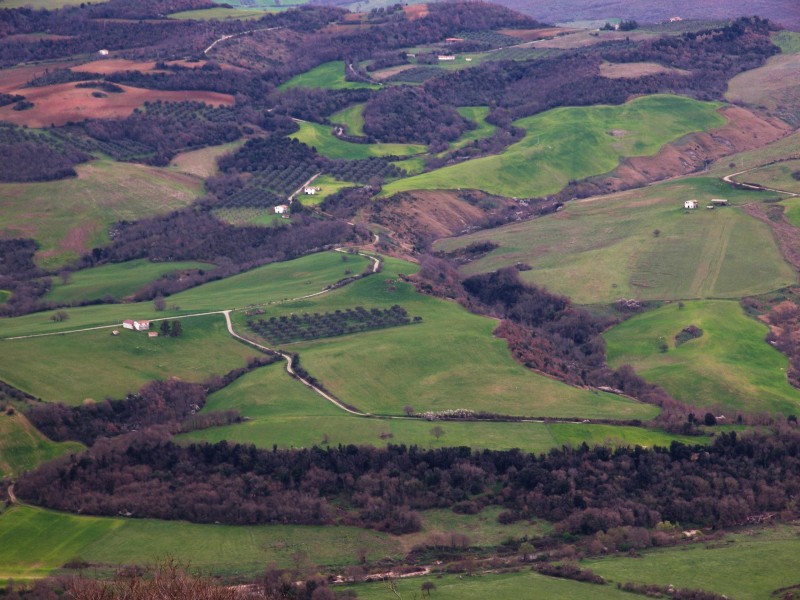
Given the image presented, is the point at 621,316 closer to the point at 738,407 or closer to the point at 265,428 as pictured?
the point at 738,407

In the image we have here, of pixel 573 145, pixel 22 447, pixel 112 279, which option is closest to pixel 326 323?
pixel 112 279

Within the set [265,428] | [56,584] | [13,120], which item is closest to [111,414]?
[265,428]

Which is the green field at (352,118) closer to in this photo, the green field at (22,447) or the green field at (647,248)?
the green field at (647,248)

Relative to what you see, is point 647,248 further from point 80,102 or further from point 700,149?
point 80,102

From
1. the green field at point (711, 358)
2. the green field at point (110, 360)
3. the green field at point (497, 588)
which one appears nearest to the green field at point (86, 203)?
the green field at point (110, 360)

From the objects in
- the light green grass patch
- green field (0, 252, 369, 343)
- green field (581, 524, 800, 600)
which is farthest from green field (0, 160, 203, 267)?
the light green grass patch

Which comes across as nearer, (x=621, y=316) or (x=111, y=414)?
(x=111, y=414)

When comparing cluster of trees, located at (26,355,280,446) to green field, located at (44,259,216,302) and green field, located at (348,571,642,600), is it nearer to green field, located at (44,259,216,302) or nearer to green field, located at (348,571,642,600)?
green field, located at (348,571,642,600)
